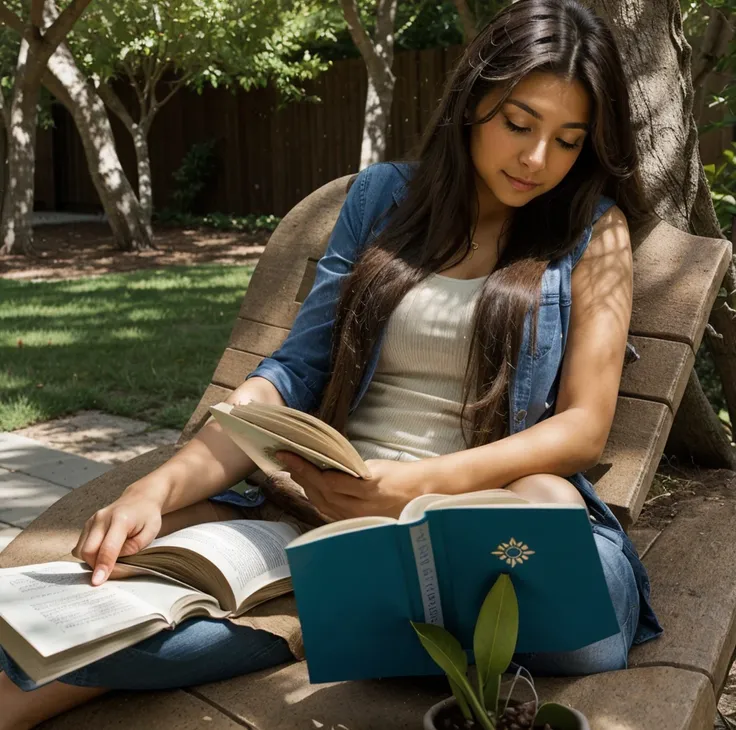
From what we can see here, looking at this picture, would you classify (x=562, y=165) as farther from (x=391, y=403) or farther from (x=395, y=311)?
(x=391, y=403)

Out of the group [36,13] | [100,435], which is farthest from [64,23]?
[100,435]

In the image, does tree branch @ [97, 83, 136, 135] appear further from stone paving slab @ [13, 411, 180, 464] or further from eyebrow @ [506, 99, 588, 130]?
eyebrow @ [506, 99, 588, 130]

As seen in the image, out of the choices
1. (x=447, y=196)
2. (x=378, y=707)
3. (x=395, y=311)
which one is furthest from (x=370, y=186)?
(x=378, y=707)

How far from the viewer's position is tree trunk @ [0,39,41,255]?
1182 cm

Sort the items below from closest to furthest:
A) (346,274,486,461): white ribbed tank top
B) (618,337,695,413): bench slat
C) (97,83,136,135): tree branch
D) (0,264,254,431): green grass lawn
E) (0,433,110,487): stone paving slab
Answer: (346,274,486,461): white ribbed tank top
(618,337,695,413): bench slat
(0,433,110,487): stone paving slab
(0,264,254,431): green grass lawn
(97,83,136,135): tree branch

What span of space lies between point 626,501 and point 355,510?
71 centimetres

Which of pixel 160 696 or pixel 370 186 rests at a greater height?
pixel 370 186

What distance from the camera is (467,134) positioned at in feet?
8.51

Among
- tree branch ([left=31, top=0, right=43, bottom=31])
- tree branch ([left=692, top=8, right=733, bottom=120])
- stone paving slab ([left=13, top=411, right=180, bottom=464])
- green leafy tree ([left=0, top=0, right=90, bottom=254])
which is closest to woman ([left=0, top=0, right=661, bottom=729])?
tree branch ([left=692, top=8, right=733, bottom=120])

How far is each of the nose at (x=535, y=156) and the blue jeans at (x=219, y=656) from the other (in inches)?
33.1

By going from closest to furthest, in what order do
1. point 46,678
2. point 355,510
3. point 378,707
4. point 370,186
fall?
point 46,678, point 378,707, point 355,510, point 370,186

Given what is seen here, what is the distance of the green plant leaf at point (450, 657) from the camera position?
67.1 inches

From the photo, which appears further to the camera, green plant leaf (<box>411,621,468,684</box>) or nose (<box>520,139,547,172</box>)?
nose (<box>520,139,547,172</box>)

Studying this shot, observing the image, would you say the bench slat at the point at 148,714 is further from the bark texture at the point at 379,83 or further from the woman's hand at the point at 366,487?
the bark texture at the point at 379,83
